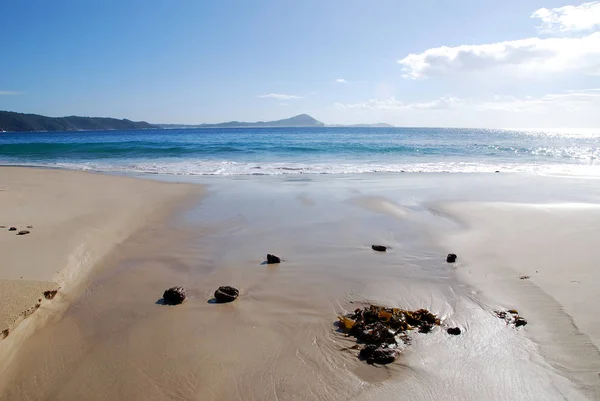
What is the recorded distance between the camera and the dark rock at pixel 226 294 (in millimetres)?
4113

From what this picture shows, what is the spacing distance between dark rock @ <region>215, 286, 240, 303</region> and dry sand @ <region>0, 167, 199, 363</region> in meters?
1.75

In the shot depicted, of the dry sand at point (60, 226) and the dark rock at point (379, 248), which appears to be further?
the dark rock at point (379, 248)

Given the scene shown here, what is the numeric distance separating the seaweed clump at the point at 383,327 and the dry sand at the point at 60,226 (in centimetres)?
305

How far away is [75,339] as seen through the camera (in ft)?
11.2

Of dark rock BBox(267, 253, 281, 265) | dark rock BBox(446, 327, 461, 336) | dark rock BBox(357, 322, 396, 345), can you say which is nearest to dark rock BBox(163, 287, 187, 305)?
dark rock BBox(267, 253, 281, 265)

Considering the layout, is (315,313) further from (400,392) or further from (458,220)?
(458,220)

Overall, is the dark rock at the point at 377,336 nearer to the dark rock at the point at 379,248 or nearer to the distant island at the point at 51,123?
the dark rock at the point at 379,248

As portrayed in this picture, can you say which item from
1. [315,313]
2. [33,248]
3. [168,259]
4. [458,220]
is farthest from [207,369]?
[458,220]

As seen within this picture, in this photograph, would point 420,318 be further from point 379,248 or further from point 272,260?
point 272,260

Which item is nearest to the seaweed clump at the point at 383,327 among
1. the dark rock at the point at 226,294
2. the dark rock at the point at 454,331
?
the dark rock at the point at 454,331

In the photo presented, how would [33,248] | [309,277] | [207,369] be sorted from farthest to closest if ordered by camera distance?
1. [33,248]
2. [309,277]
3. [207,369]

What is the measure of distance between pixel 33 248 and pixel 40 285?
62.1 inches

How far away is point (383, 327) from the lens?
354 cm

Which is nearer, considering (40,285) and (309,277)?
(40,285)
